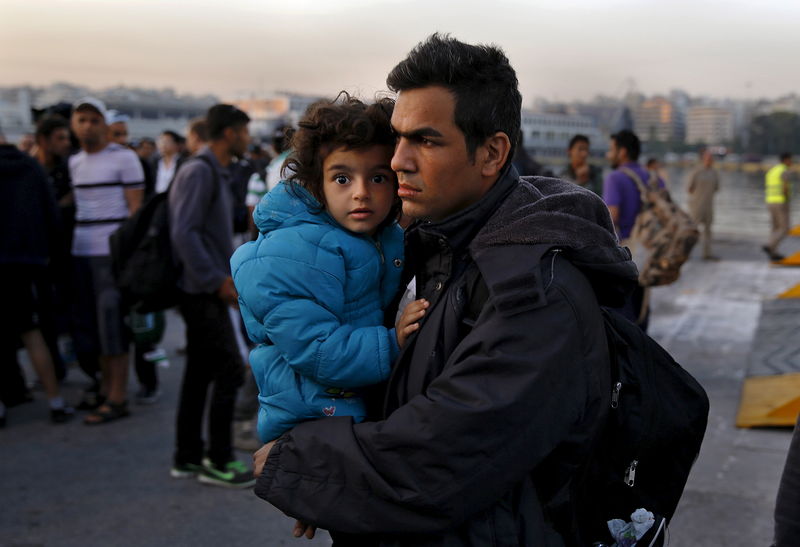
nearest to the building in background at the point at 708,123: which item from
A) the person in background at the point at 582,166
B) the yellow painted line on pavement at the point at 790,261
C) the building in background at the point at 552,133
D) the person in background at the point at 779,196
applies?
the building in background at the point at 552,133

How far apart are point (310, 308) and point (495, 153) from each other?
0.50 m

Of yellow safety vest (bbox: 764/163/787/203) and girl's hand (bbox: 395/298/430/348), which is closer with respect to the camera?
girl's hand (bbox: 395/298/430/348)

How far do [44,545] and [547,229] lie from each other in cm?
322

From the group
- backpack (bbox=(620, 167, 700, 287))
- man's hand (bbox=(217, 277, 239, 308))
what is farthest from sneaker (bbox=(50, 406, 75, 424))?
backpack (bbox=(620, 167, 700, 287))

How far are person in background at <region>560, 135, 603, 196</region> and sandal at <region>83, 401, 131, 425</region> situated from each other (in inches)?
161

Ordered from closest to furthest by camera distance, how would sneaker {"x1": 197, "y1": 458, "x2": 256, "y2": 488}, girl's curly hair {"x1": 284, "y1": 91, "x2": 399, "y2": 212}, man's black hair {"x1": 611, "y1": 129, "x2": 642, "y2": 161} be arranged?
girl's curly hair {"x1": 284, "y1": 91, "x2": 399, "y2": 212} → sneaker {"x1": 197, "y1": 458, "x2": 256, "y2": 488} → man's black hair {"x1": 611, "y1": 129, "x2": 642, "y2": 161}

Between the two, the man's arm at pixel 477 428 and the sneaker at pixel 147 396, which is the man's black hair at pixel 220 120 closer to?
the sneaker at pixel 147 396

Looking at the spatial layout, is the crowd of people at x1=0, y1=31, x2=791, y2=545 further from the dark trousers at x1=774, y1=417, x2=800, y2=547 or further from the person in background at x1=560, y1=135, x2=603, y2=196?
the person in background at x1=560, y1=135, x2=603, y2=196

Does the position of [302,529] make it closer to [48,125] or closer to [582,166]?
[48,125]

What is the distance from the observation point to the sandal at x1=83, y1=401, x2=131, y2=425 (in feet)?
17.1

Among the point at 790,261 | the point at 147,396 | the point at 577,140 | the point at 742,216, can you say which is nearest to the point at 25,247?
the point at 147,396

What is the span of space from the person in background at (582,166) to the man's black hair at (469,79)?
5362mm

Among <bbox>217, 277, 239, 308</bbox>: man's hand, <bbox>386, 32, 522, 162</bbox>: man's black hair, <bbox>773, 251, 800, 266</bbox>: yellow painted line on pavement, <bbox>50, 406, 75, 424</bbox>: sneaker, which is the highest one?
<bbox>386, 32, 522, 162</bbox>: man's black hair

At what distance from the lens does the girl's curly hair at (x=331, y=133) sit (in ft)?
5.49
